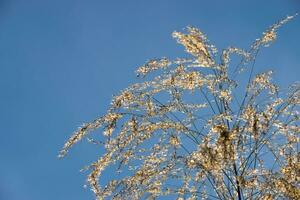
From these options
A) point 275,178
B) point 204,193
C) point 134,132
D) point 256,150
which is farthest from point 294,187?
point 134,132

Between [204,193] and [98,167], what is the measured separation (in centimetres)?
92

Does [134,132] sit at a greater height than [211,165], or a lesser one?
greater

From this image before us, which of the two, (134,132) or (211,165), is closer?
(211,165)

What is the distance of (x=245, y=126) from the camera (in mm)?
4730

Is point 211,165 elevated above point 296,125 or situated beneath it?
situated beneath

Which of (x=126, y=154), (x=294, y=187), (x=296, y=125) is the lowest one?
(x=294, y=187)

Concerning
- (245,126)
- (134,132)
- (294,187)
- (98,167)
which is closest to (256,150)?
(245,126)

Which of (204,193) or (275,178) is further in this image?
(204,193)

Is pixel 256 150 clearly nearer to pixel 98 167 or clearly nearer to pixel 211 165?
pixel 211 165

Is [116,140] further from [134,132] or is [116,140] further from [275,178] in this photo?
[275,178]

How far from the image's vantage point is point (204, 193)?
4832 millimetres

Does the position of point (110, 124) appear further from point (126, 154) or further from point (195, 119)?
point (195, 119)

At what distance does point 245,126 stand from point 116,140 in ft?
3.52

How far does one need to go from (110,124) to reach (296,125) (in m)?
1.58
